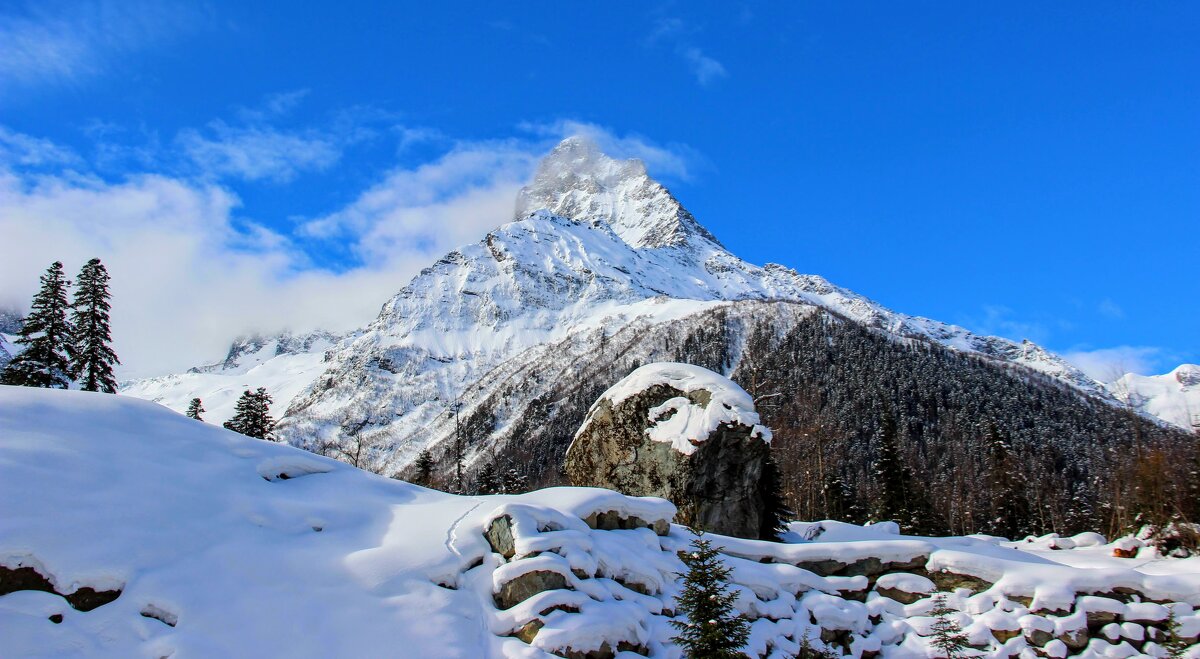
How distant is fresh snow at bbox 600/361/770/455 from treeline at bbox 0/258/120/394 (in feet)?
87.6

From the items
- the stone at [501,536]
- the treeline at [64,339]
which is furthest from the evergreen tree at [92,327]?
the stone at [501,536]

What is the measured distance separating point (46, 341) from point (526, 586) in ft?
109

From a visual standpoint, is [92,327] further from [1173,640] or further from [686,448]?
[1173,640]

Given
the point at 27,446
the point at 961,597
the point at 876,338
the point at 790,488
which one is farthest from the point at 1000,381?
the point at 27,446

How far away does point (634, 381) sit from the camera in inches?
808

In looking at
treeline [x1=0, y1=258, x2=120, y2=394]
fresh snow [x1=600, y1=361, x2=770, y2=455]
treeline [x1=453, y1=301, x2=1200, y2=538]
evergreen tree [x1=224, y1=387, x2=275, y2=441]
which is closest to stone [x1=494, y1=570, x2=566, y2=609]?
fresh snow [x1=600, y1=361, x2=770, y2=455]

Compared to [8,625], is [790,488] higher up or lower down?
higher up

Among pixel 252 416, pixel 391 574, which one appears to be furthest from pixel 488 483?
pixel 391 574

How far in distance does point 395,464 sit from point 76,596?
173 m

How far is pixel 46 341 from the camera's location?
31953 millimetres

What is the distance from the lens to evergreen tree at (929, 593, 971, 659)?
384 inches

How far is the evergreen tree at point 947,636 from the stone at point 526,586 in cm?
520

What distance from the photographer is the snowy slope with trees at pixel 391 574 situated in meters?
7.28

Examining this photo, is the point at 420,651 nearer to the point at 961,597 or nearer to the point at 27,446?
the point at 27,446
